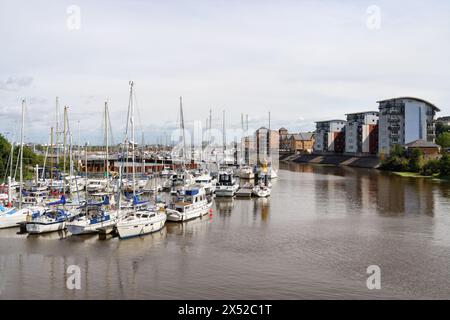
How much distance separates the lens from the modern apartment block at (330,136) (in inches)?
4887

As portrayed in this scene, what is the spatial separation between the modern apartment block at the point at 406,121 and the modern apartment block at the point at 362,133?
7199mm

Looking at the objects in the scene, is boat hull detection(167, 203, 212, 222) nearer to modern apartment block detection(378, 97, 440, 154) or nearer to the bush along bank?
the bush along bank

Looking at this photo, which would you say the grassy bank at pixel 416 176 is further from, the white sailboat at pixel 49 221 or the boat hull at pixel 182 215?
the white sailboat at pixel 49 221

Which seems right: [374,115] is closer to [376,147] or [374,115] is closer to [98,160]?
[376,147]

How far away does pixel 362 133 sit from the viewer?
107938mm

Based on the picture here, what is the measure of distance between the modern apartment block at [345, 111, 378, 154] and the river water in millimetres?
71966

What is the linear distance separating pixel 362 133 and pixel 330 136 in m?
17.6

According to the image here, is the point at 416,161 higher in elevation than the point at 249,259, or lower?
higher

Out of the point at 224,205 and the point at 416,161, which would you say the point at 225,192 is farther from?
the point at 416,161

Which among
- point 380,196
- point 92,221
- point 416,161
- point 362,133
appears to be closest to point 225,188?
point 380,196

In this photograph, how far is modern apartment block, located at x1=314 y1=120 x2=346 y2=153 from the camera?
4887 inches

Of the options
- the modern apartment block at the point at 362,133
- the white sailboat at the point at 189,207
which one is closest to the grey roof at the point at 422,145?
the modern apartment block at the point at 362,133

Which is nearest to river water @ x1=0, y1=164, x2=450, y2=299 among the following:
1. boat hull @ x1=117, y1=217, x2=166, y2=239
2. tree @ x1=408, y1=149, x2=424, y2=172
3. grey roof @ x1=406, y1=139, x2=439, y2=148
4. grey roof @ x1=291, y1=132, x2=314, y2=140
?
boat hull @ x1=117, y1=217, x2=166, y2=239
